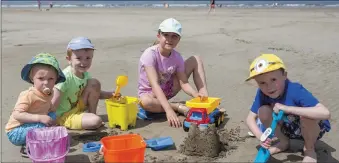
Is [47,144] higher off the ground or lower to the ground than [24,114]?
lower

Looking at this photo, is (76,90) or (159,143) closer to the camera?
(159,143)

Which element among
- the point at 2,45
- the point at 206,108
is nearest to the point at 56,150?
the point at 206,108

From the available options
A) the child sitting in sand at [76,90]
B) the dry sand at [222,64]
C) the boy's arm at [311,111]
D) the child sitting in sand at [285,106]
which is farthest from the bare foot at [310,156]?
the child sitting in sand at [76,90]

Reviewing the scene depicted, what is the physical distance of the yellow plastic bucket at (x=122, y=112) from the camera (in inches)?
130

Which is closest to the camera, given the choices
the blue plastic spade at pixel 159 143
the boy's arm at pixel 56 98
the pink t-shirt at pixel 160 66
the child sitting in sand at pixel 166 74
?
the blue plastic spade at pixel 159 143

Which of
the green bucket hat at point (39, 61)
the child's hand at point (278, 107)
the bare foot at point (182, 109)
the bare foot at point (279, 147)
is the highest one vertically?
the green bucket hat at point (39, 61)

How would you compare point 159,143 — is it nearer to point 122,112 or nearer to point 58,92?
point 122,112

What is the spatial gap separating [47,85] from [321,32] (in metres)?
7.83

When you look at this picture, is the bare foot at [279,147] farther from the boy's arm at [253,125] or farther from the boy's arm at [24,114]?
the boy's arm at [24,114]

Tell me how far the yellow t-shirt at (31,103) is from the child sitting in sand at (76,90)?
0.93ft

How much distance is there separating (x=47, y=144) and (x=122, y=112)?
2.94ft

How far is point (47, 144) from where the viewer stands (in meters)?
2.50

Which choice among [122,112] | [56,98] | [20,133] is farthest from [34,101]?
[122,112]

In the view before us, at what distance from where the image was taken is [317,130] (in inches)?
101
